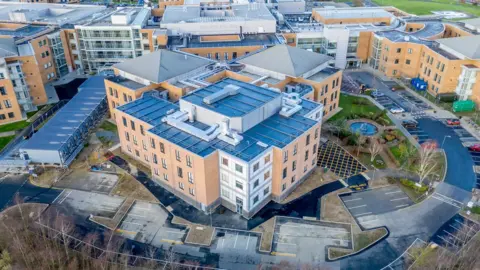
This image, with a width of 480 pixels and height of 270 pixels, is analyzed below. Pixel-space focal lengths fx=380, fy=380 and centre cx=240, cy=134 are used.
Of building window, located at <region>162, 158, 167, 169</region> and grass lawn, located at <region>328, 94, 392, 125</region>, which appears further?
grass lawn, located at <region>328, 94, 392, 125</region>

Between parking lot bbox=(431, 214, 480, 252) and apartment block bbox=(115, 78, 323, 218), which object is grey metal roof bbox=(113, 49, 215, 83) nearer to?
apartment block bbox=(115, 78, 323, 218)

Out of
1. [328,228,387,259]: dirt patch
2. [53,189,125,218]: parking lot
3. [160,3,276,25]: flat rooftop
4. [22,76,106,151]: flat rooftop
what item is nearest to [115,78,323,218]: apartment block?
[53,189,125,218]: parking lot

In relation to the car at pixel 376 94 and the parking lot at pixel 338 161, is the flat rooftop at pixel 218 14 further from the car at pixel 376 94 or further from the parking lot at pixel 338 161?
the parking lot at pixel 338 161

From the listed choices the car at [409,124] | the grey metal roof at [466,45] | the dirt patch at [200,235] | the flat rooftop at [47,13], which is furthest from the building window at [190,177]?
the flat rooftop at [47,13]

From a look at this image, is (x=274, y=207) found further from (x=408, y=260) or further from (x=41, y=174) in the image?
(x=41, y=174)

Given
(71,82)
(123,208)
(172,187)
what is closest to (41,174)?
(123,208)

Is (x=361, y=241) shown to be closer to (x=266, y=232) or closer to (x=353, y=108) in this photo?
(x=266, y=232)
